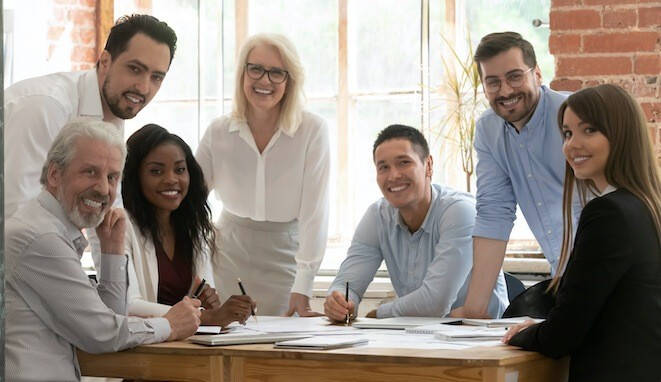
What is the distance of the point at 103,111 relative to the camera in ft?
11.1

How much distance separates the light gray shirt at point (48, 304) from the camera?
239cm

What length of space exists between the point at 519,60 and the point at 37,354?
1.85 metres

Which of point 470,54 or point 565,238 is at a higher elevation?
point 470,54

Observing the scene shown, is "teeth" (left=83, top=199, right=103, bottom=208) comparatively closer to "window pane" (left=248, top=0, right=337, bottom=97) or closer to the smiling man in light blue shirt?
the smiling man in light blue shirt

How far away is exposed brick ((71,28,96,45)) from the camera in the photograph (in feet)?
18.9

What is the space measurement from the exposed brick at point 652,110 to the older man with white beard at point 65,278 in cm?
262

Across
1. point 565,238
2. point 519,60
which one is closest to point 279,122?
point 519,60

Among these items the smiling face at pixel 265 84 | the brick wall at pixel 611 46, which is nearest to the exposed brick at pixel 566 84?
the brick wall at pixel 611 46

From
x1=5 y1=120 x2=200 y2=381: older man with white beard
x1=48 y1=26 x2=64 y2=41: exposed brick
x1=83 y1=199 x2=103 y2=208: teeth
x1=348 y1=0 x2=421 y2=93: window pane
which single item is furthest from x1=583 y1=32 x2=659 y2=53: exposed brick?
x1=48 y1=26 x2=64 y2=41: exposed brick

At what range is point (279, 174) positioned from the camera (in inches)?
157

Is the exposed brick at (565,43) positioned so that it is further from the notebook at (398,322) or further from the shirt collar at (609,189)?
the shirt collar at (609,189)

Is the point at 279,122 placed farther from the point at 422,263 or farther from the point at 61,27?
the point at 61,27

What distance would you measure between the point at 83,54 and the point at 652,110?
316 cm

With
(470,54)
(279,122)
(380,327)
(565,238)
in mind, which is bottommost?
(380,327)
